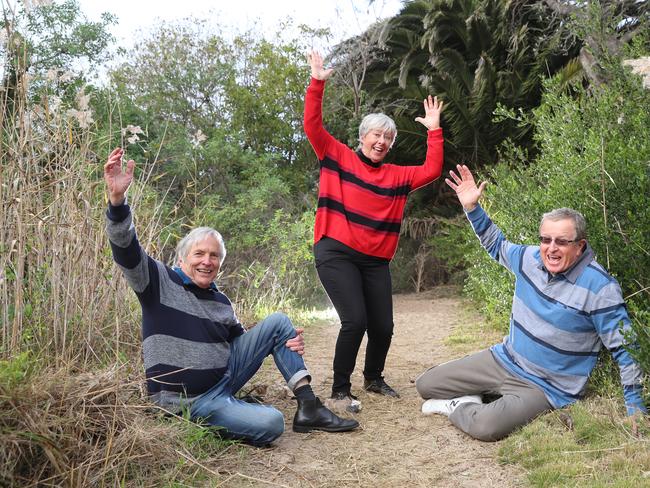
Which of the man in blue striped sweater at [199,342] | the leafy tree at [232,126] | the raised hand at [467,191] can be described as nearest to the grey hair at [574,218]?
the raised hand at [467,191]

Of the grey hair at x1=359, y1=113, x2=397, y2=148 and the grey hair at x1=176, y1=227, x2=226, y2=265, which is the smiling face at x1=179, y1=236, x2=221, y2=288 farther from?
the grey hair at x1=359, y1=113, x2=397, y2=148

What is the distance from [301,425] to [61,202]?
1828mm

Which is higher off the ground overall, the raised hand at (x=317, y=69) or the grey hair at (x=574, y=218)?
the raised hand at (x=317, y=69)

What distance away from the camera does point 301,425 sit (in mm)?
3734

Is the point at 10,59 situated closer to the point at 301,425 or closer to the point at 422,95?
the point at 301,425

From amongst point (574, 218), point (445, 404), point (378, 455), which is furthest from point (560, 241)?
point (378, 455)

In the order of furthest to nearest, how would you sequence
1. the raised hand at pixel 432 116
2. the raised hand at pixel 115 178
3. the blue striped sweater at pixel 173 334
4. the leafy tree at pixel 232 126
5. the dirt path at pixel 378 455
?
the leafy tree at pixel 232 126, the raised hand at pixel 432 116, the blue striped sweater at pixel 173 334, the dirt path at pixel 378 455, the raised hand at pixel 115 178

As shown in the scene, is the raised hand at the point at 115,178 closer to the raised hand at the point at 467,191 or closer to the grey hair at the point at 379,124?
the grey hair at the point at 379,124

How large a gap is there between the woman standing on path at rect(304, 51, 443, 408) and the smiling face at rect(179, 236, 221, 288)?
1.00 meters

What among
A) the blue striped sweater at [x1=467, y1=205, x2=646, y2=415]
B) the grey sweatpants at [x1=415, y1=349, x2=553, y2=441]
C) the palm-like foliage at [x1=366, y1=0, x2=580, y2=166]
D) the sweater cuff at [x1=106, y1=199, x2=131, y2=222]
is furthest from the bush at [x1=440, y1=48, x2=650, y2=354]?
→ the palm-like foliage at [x1=366, y1=0, x2=580, y2=166]

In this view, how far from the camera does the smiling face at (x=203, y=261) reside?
3.41 m

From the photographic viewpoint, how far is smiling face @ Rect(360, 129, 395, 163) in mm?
4258

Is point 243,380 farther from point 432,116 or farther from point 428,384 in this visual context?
point 432,116

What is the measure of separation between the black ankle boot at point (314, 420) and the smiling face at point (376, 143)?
62.6 inches
